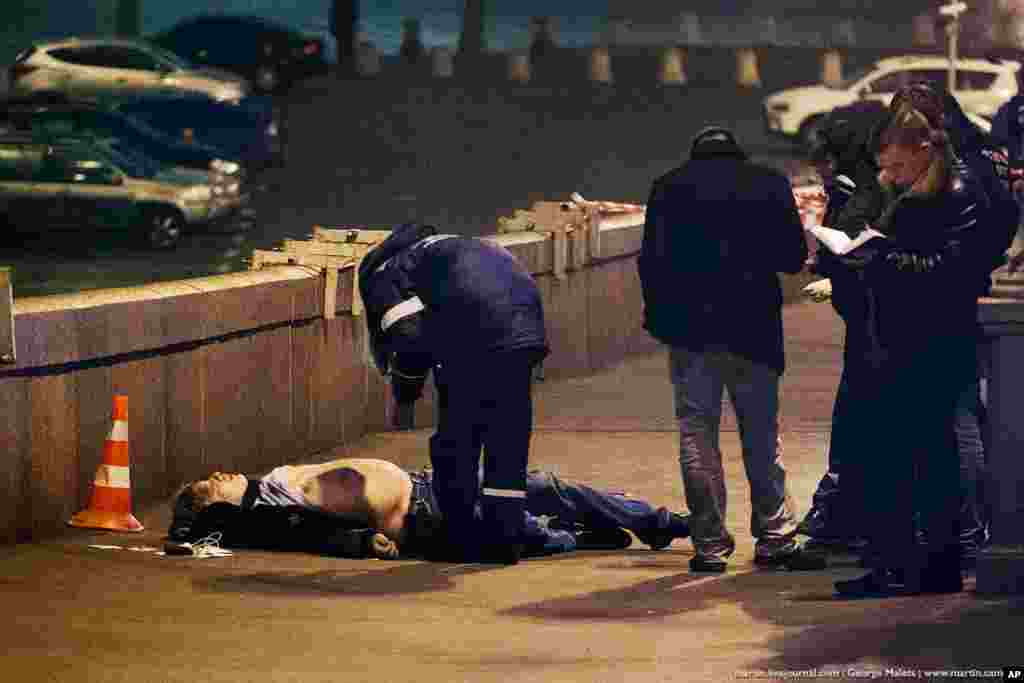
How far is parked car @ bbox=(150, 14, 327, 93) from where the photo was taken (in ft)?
146

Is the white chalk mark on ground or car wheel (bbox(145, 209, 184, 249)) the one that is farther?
car wheel (bbox(145, 209, 184, 249))

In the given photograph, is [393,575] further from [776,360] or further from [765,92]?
[765,92]

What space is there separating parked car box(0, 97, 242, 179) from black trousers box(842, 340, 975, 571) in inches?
817

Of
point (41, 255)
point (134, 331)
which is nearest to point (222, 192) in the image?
point (41, 255)

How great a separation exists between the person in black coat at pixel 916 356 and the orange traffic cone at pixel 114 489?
3241mm

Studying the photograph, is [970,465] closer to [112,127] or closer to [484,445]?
[484,445]

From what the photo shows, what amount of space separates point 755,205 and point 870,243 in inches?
25.7

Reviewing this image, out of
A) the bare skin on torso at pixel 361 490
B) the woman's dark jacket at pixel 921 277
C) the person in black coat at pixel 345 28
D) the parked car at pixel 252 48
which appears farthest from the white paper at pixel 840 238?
the person in black coat at pixel 345 28

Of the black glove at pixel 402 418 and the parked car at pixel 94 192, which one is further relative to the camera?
the parked car at pixel 94 192

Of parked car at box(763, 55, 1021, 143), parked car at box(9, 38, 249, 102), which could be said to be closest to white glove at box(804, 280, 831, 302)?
parked car at box(9, 38, 249, 102)

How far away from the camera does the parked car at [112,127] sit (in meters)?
30.8

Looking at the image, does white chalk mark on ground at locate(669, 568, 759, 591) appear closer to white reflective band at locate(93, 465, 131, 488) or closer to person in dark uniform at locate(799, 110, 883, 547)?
person in dark uniform at locate(799, 110, 883, 547)

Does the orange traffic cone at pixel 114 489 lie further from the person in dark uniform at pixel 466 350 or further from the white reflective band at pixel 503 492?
the white reflective band at pixel 503 492

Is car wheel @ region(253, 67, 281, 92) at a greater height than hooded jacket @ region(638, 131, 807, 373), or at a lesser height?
greater
